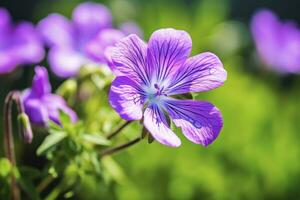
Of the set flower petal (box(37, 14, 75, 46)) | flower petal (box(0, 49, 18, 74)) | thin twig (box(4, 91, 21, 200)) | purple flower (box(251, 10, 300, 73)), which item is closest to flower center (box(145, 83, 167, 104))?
thin twig (box(4, 91, 21, 200))

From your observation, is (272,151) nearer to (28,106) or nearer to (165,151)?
(165,151)

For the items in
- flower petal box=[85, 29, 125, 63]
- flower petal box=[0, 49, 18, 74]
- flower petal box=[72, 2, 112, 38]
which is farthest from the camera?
flower petal box=[72, 2, 112, 38]

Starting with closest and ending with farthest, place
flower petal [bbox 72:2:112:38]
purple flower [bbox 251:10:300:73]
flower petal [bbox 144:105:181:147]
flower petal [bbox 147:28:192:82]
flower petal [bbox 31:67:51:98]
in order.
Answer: flower petal [bbox 144:105:181:147], flower petal [bbox 147:28:192:82], flower petal [bbox 31:67:51:98], flower petal [bbox 72:2:112:38], purple flower [bbox 251:10:300:73]

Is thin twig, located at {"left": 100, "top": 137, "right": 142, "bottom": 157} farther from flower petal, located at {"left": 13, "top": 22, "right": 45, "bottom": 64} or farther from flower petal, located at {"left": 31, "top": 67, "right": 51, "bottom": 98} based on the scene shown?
flower petal, located at {"left": 13, "top": 22, "right": 45, "bottom": 64}

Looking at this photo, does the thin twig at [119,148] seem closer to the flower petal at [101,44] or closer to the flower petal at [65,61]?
the flower petal at [101,44]

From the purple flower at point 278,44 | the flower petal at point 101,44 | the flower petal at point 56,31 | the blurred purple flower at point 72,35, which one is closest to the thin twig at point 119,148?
the flower petal at point 101,44

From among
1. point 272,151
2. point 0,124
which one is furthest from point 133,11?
point 0,124
